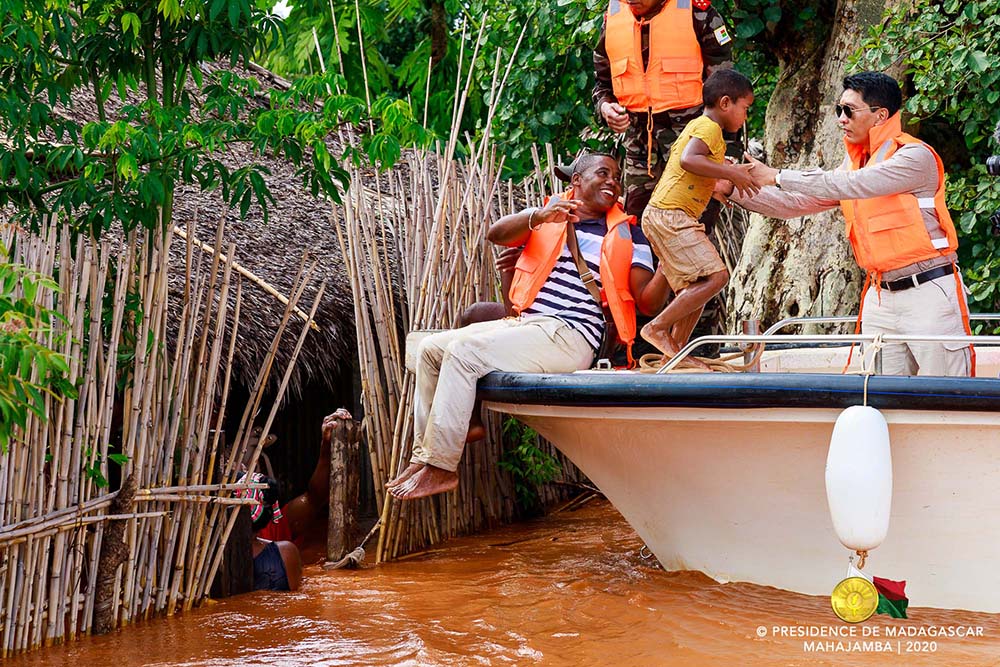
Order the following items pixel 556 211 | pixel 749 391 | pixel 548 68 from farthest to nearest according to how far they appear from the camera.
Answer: pixel 548 68 → pixel 556 211 → pixel 749 391

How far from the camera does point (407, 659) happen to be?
357 centimetres

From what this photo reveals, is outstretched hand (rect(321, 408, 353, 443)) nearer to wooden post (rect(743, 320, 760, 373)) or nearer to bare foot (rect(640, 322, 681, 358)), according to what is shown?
bare foot (rect(640, 322, 681, 358))

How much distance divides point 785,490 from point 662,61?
1970 millimetres

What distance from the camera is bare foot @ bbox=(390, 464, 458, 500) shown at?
4.31 meters

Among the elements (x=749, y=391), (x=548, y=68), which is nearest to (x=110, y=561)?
(x=749, y=391)

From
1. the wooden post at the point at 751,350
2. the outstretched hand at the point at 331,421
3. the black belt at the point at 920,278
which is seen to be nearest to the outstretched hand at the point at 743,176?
the wooden post at the point at 751,350

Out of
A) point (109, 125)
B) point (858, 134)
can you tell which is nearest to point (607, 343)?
point (858, 134)

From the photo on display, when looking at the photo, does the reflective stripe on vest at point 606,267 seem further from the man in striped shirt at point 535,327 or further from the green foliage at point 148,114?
the green foliage at point 148,114

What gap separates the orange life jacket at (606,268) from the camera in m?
4.54

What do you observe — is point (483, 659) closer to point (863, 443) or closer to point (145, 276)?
point (863, 443)

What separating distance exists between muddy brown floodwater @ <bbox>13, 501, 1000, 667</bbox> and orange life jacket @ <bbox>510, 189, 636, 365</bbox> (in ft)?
3.30

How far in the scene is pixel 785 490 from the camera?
390 cm

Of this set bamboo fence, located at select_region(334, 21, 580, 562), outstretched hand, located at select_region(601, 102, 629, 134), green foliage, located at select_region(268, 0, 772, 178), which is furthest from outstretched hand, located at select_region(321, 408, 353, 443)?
outstretched hand, located at select_region(601, 102, 629, 134)

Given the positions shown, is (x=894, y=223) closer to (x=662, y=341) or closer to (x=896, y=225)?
(x=896, y=225)
